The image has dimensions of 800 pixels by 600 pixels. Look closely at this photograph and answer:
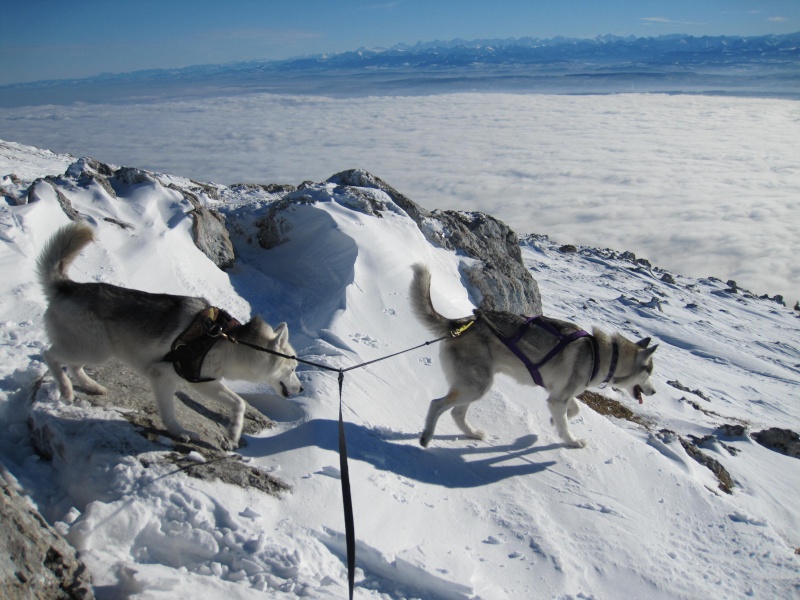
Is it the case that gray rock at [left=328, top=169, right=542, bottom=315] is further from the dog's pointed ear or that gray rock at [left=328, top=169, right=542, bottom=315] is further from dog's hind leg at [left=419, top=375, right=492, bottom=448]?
the dog's pointed ear

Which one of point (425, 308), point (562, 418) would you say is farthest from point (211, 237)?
point (562, 418)

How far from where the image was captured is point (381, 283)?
935 centimetres

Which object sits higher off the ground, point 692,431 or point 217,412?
point 217,412

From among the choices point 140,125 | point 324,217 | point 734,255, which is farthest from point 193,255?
point 140,125

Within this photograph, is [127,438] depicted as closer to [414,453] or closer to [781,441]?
[414,453]

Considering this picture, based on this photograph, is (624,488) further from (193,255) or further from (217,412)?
(193,255)

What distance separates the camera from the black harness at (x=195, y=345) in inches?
176

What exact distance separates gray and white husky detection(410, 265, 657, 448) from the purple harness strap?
1cm

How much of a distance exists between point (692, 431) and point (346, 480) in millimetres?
Result: 8718

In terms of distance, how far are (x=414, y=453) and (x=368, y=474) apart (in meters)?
0.89

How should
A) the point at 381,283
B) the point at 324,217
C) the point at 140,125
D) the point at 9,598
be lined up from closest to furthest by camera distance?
1. the point at 9,598
2. the point at 381,283
3. the point at 324,217
4. the point at 140,125

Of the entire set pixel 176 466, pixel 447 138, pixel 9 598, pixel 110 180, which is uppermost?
pixel 110 180

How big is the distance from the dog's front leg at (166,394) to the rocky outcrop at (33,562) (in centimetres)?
148

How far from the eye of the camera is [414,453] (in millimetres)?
5734
